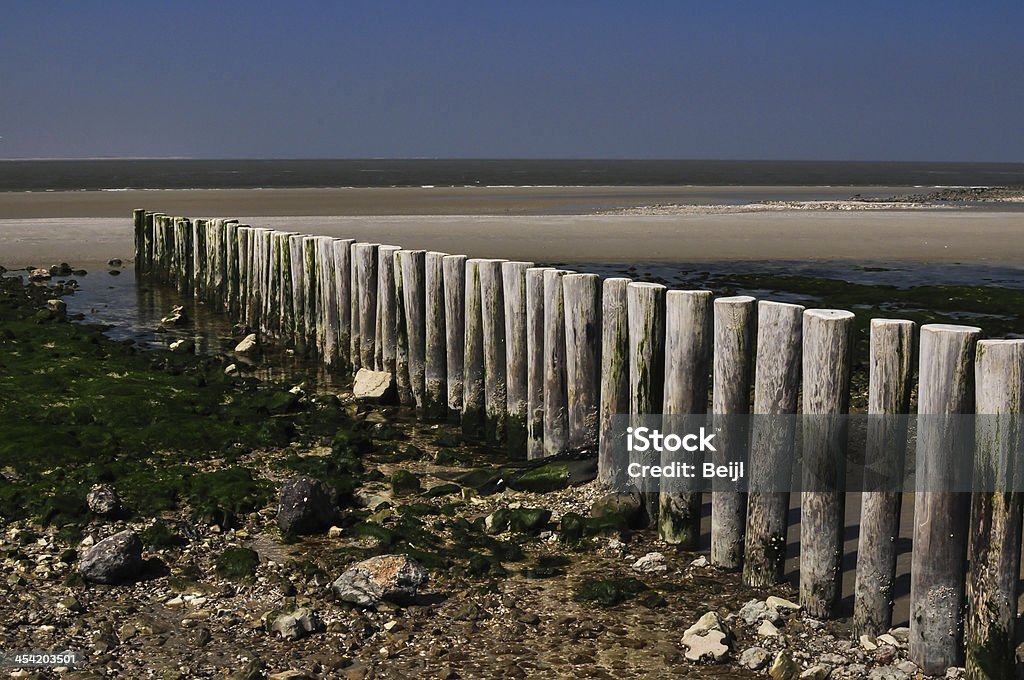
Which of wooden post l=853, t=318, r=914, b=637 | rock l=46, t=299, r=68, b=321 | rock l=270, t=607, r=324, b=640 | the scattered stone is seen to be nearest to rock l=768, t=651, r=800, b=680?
the scattered stone

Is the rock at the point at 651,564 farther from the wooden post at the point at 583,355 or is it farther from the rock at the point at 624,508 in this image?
the wooden post at the point at 583,355

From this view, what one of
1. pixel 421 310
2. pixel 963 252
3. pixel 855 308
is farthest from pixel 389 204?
pixel 421 310

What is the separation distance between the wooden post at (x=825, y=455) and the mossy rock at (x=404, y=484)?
2.94m

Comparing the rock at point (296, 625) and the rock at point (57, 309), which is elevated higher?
the rock at point (57, 309)

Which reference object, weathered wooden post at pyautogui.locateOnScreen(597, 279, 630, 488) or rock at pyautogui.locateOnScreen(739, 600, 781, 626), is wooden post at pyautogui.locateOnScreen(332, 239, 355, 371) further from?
rock at pyautogui.locateOnScreen(739, 600, 781, 626)

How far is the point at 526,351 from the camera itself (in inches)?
324

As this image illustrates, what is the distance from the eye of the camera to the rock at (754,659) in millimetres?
4953

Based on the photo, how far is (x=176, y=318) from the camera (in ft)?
48.4

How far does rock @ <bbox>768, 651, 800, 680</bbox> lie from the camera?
190 inches

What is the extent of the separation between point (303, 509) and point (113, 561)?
1.21m

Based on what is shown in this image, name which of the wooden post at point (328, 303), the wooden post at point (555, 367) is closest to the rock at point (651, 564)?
the wooden post at point (555, 367)

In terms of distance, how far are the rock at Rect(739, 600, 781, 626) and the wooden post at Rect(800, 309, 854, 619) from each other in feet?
0.79

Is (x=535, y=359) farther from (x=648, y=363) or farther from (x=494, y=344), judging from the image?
(x=648, y=363)

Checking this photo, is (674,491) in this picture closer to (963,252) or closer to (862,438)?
(862,438)
